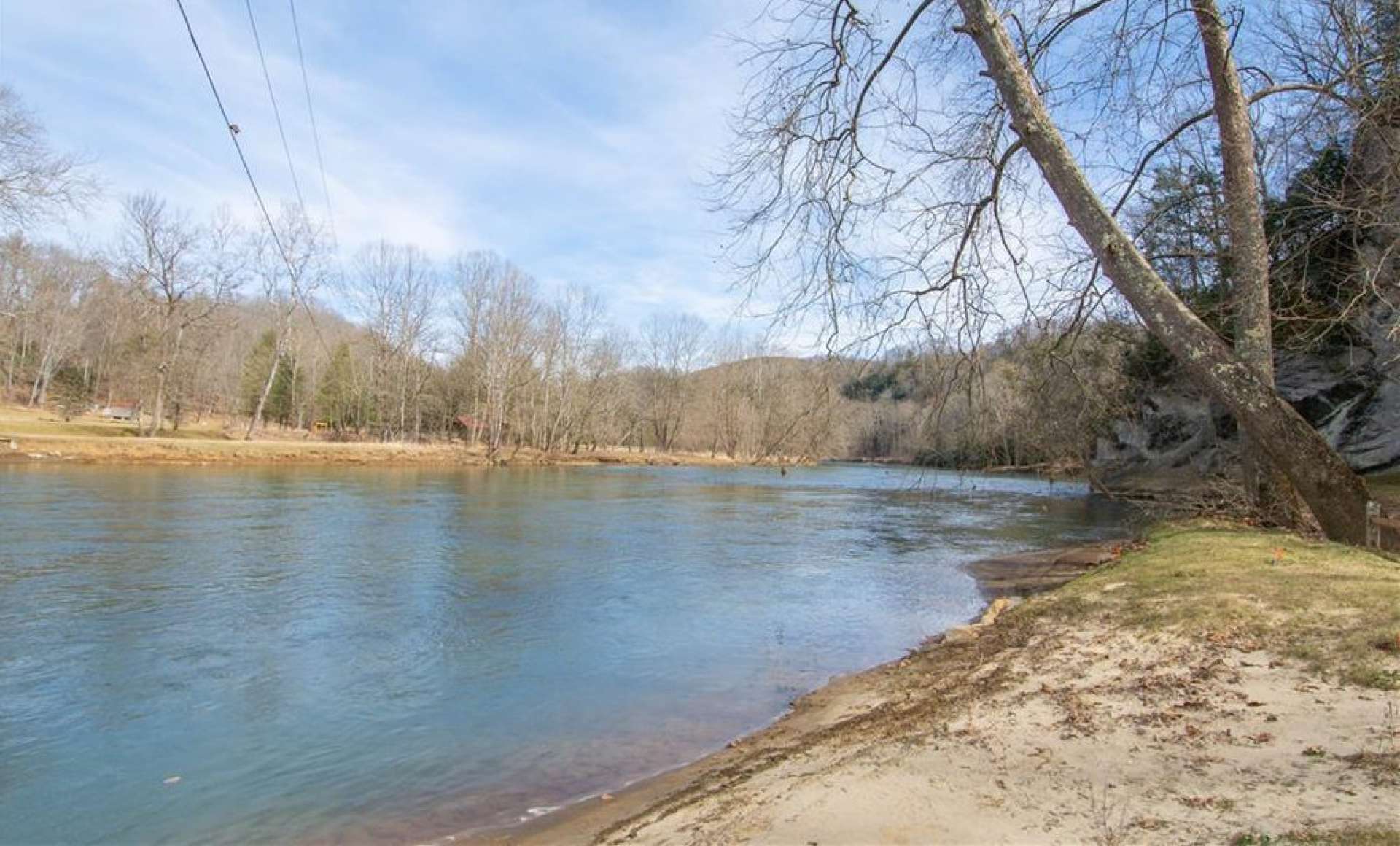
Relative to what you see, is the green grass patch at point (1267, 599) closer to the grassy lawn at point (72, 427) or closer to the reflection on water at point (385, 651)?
the reflection on water at point (385, 651)

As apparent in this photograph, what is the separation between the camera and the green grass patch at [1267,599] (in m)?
4.97

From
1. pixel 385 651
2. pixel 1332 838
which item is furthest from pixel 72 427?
pixel 1332 838

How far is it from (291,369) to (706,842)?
68.6 metres

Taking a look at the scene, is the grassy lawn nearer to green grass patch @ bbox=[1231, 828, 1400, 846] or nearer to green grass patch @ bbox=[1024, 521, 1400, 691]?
green grass patch @ bbox=[1024, 521, 1400, 691]

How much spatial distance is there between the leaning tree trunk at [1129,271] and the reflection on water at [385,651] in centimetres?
377

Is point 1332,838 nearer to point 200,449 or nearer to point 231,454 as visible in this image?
point 200,449

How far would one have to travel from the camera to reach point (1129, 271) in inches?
295

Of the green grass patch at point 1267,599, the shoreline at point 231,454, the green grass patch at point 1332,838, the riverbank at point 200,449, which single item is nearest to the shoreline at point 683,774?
the green grass patch at point 1267,599

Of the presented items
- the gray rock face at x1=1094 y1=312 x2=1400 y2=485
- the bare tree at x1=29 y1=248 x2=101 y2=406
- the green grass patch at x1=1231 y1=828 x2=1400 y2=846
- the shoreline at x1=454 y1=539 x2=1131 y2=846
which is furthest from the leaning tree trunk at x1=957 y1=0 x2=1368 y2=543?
the bare tree at x1=29 y1=248 x2=101 y2=406

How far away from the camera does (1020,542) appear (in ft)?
64.1

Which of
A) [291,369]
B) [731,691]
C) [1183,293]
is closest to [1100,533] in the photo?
[1183,293]

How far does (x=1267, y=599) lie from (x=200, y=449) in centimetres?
3990

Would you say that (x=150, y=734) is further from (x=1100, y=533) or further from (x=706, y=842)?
(x=1100, y=533)

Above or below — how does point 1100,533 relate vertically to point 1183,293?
below
